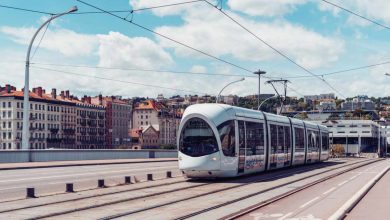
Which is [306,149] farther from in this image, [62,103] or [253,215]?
[62,103]

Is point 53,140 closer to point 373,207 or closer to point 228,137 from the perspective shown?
point 228,137

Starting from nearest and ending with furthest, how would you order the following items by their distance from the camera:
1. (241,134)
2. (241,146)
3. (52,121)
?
(241,146) < (241,134) < (52,121)

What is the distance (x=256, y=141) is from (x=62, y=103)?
137 m

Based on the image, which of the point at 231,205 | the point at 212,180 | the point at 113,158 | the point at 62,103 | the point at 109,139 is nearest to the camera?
the point at 231,205

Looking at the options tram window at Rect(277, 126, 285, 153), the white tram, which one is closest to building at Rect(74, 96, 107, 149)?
tram window at Rect(277, 126, 285, 153)

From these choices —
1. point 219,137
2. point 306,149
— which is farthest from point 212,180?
point 306,149

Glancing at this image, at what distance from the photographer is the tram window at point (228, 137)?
76.1 feet

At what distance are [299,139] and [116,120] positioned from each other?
500ft

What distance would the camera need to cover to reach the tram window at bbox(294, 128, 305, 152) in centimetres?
3588

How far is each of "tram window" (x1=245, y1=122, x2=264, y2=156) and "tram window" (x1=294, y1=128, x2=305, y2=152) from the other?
8266 millimetres

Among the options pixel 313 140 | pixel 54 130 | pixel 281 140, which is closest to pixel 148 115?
pixel 54 130

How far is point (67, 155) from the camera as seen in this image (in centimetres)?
4631

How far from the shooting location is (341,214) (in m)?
13.0

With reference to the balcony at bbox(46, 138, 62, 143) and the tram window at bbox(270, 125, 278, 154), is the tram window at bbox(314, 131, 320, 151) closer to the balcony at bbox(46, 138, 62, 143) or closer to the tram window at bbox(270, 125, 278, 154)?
the tram window at bbox(270, 125, 278, 154)
